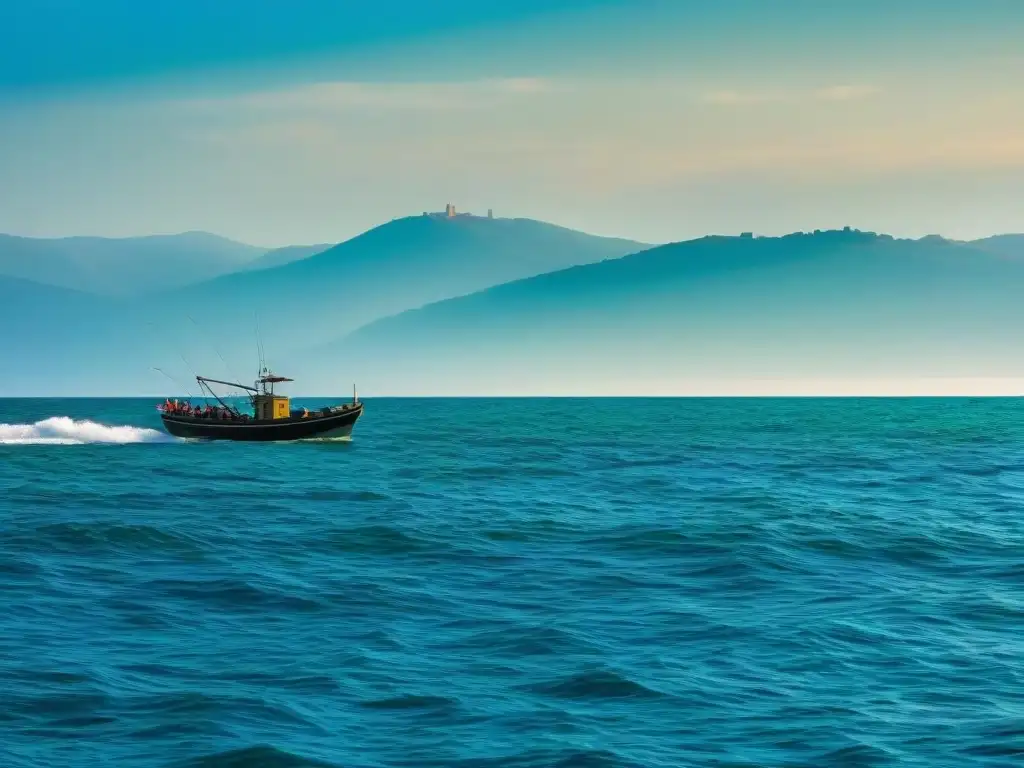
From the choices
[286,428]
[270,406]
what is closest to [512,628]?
[286,428]

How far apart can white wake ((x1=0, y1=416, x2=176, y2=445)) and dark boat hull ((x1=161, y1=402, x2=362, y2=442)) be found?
40.6 ft

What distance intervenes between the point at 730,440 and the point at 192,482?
54.9 m

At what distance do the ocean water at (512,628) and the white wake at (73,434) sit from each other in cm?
5575

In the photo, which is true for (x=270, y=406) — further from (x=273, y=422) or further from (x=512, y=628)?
(x=512, y=628)

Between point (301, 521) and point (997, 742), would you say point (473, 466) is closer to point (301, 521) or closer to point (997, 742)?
point (301, 521)

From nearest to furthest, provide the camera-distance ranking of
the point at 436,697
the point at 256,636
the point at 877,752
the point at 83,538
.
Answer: the point at 877,752
the point at 436,697
the point at 256,636
the point at 83,538

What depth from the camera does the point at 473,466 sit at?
245ft

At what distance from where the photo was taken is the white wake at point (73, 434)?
10931cm

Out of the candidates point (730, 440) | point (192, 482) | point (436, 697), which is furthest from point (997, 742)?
point (730, 440)

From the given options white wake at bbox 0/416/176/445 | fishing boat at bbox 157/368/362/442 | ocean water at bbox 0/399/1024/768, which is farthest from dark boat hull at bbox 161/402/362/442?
ocean water at bbox 0/399/1024/768

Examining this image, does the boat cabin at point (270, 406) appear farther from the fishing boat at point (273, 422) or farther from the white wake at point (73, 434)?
the white wake at point (73, 434)

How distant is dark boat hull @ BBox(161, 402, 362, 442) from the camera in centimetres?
9438

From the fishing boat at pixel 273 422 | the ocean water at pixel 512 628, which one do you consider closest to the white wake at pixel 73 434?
the fishing boat at pixel 273 422

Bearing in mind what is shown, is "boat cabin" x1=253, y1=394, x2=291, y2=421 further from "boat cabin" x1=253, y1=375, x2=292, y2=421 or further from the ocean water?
the ocean water
